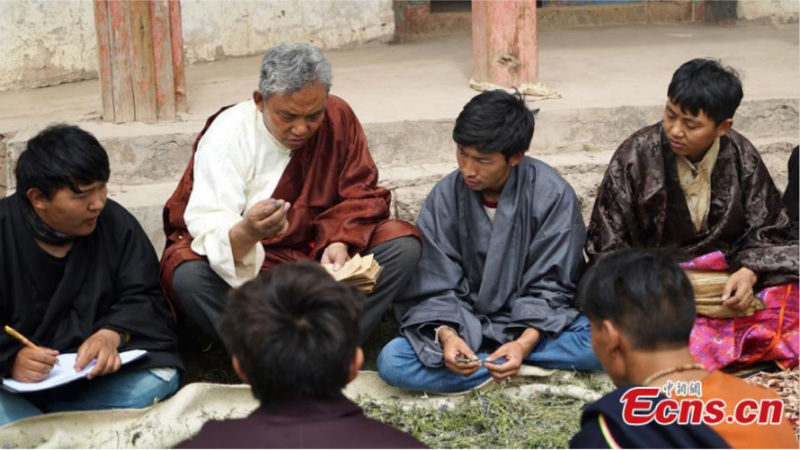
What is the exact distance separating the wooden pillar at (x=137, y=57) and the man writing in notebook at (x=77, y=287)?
1608mm

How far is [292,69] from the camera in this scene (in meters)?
4.36

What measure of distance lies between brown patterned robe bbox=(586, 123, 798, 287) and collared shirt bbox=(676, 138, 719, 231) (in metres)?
0.03

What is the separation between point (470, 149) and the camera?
4508 mm

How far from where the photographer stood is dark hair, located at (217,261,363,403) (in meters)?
2.47

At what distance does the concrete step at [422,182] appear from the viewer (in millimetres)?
5414

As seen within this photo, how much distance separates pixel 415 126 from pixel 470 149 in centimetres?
149

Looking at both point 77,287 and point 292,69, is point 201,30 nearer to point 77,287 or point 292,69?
point 292,69

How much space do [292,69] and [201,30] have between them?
12.9 feet

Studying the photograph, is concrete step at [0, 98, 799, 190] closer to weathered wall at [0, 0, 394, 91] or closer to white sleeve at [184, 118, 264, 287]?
white sleeve at [184, 118, 264, 287]

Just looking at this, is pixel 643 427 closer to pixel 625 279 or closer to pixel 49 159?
pixel 625 279

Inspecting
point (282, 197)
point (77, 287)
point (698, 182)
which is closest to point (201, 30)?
point (282, 197)

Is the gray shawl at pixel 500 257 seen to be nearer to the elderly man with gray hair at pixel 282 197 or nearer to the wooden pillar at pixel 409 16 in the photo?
the elderly man with gray hair at pixel 282 197

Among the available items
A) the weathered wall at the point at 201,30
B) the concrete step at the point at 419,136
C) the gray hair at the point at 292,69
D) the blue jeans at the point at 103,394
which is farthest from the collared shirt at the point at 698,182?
the weathered wall at the point at 201,30

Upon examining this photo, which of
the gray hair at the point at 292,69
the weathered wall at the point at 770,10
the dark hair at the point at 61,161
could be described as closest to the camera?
the dark hair at the point at 61,161
